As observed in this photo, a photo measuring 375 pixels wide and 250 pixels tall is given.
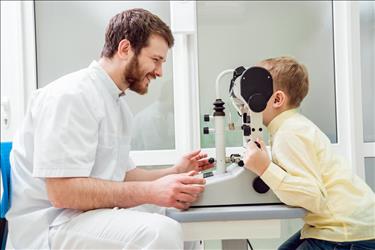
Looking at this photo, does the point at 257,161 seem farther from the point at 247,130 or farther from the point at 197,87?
the point at 197,87

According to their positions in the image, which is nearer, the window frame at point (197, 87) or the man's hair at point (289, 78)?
the man's hair at point (289, 78)

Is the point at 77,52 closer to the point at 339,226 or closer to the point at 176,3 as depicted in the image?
the point at 176,3

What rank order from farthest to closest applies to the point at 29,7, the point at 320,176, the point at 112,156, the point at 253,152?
the point at 29,7 → the point at 112,156 → the point at 320,176 → the point at 253,152

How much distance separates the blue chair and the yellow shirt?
0.82 meters

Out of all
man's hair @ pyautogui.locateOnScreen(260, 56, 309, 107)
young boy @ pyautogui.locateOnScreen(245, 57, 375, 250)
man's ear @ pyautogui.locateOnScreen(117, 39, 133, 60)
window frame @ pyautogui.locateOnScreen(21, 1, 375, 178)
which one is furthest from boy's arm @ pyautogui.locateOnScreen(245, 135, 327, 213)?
window frame @ pyautogui.locateOnScreen(21, 1, 375, 178)

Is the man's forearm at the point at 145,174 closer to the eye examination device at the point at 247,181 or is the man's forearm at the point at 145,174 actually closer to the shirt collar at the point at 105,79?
the shirt collar at the point at 105,79

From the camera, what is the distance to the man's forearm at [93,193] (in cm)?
122

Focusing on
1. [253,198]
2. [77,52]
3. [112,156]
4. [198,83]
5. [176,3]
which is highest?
[176,3]

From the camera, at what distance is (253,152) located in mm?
1190

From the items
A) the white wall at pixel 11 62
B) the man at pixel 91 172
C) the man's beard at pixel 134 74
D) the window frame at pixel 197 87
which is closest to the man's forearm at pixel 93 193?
the man at pixel 91 172

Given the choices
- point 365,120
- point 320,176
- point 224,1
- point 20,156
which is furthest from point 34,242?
point 365,120

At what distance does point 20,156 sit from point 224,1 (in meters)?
1.46

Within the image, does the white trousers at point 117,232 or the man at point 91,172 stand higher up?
the man at point 91,172

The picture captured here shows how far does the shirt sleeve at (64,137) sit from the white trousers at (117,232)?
145mm
